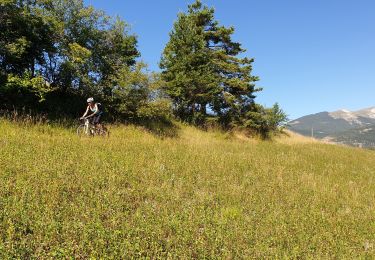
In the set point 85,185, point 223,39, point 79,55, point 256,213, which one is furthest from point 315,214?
point 223,39

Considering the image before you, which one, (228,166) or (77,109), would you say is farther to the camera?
(77,109)

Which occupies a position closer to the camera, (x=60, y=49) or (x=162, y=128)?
(x=60, y=49)

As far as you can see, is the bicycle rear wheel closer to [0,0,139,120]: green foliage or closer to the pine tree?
[0,0,139,120]: green foliage

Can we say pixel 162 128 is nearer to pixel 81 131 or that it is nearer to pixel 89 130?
pixel 89 130

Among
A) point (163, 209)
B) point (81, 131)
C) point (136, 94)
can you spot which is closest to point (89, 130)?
point (81, 131)

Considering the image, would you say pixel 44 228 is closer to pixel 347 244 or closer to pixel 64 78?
pixel 347 244

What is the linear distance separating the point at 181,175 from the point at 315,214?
11.6 feet

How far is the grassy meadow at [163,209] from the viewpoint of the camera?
15.8ft

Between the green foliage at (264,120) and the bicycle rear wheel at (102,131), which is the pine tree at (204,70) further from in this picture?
the bicycle rear wheel at (102,131)

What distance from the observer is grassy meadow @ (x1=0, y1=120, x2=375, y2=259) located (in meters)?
4.81

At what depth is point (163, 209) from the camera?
6344 millimetres

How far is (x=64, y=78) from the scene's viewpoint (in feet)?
59.3

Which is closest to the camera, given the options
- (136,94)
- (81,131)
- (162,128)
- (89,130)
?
(81,131)

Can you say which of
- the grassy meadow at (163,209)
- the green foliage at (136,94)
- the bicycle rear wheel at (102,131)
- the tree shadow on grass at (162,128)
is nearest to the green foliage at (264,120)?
the tree shadow on grass at (162,128)
